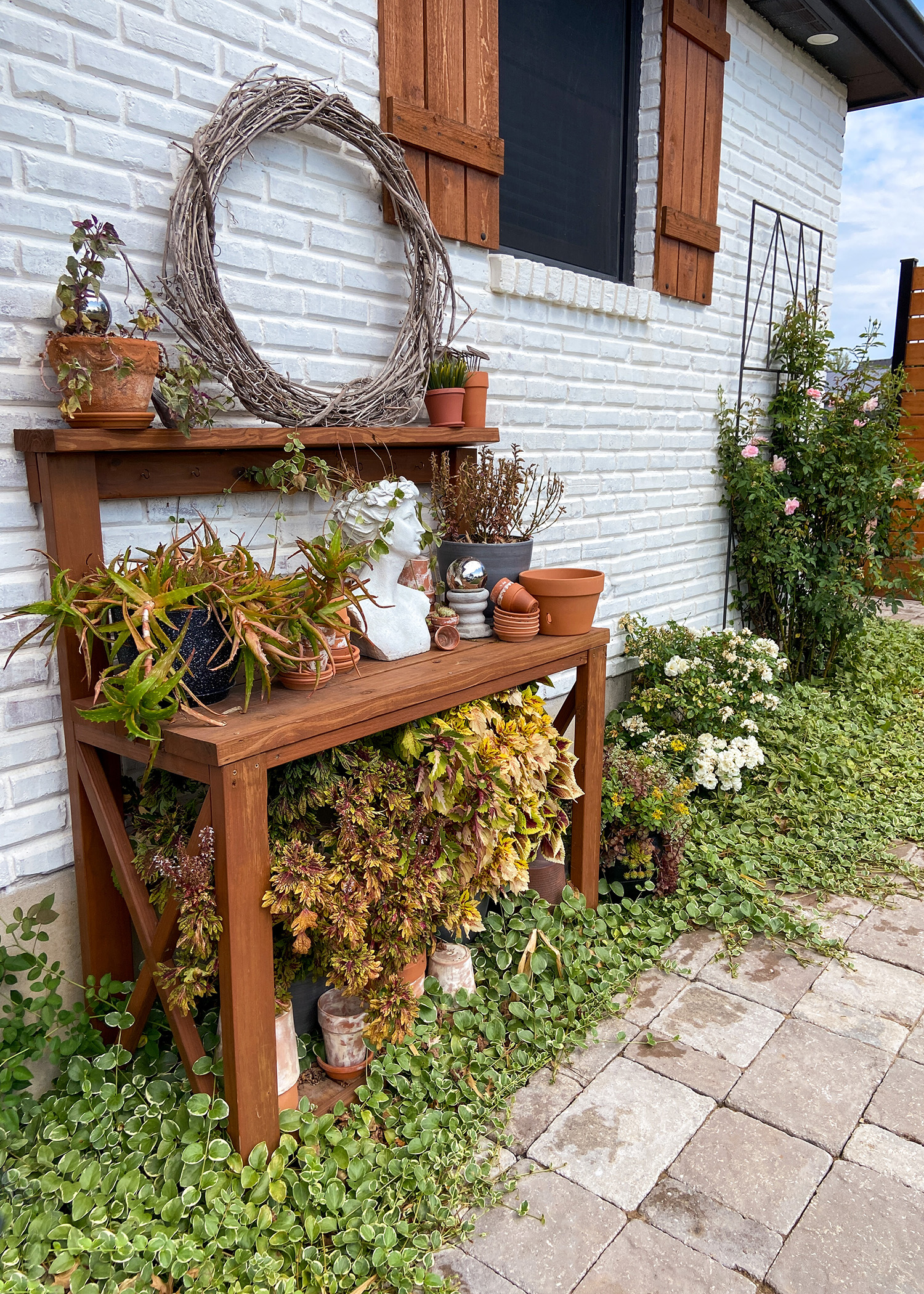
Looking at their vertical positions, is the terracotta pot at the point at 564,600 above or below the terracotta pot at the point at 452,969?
above

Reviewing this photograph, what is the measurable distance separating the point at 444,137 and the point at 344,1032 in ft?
7.74

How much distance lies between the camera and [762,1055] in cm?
214

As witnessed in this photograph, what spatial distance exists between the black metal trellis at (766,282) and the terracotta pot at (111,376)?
345 cm

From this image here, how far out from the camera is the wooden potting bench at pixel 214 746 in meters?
1.56

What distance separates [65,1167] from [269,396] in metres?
1.57

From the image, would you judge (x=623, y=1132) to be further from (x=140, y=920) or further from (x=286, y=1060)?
(x=140, y=920)

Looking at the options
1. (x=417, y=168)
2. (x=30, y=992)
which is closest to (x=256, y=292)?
(x=417, y=168)

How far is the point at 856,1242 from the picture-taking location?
5.32 ft

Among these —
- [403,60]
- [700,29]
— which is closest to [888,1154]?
[403,60]

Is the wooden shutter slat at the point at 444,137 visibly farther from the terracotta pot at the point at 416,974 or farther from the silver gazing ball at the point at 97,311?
the terracotta pot at the point at 416,974

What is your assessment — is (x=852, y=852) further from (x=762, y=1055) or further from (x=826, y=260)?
(x=826, y=260)

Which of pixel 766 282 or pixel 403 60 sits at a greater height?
pixel 403 60

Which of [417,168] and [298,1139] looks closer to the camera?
[298,1139]

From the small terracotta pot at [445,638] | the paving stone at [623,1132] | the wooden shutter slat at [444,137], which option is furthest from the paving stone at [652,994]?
the wooden shutter slat at [444,137]
